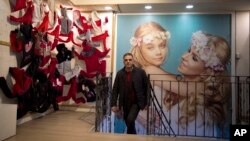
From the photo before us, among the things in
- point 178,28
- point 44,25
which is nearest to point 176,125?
point 178,28

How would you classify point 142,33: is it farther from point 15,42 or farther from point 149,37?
point 15,42

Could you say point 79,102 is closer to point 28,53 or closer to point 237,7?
point 28,53

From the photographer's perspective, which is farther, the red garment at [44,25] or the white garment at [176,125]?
the white garment at [176,125]

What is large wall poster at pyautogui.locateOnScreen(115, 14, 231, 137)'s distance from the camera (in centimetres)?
561

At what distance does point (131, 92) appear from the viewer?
409 centimetres

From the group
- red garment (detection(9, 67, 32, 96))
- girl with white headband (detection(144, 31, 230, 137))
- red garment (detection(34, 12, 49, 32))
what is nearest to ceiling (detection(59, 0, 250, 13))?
girl with white headband (detection(144, 31, 230, 137))

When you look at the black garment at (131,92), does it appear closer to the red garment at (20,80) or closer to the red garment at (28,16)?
the red garment at (20,80)

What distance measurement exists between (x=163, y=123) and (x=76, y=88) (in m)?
2.04

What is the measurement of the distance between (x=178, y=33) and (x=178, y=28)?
115 mm

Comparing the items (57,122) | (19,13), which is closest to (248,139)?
(57,122)

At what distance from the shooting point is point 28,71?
399cm

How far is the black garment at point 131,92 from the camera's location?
4.01 m

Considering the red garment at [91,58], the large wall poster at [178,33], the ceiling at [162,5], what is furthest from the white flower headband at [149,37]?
the red garment at [91,58]

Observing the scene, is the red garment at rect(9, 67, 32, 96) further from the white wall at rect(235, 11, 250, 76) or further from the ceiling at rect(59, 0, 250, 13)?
the white wall at rect(235, 11, 250, 76)
